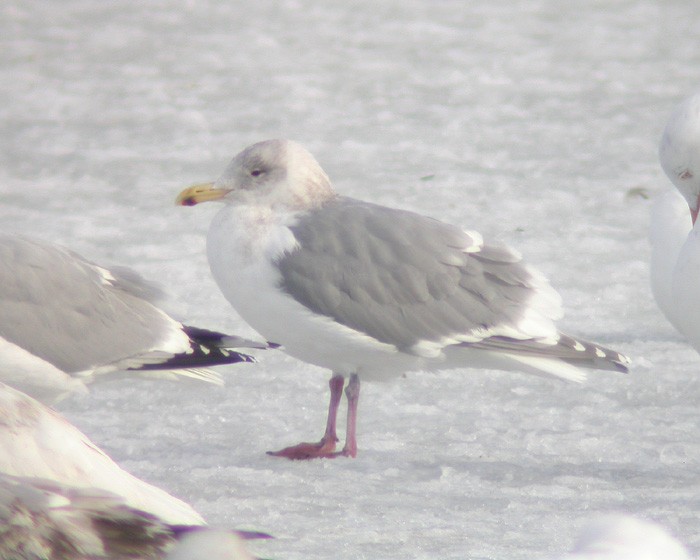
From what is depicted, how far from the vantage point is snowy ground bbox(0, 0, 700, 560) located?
4207mm

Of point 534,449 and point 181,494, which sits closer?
point 181,494

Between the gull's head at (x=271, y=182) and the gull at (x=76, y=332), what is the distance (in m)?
0.48

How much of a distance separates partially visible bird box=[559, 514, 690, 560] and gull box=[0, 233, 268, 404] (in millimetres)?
2365

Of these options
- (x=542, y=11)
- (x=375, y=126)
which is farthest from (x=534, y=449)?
(x=542, y=11)

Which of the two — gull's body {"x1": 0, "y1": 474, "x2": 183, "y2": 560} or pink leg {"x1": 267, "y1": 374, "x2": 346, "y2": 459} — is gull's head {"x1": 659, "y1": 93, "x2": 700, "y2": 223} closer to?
pink leg {"x1": 267, "y1": 374, "x2": 346, "y2": 459}

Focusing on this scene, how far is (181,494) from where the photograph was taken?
13.7 feet

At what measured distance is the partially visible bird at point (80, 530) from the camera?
8.65 feet

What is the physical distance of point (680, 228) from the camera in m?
5.43

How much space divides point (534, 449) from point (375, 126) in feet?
15.4

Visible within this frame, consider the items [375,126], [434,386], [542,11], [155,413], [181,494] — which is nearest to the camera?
[181,494]

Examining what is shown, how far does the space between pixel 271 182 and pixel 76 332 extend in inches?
34.4

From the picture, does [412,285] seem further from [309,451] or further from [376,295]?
[309,451]

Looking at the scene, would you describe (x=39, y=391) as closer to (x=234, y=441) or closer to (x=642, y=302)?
(x=234, y=441)

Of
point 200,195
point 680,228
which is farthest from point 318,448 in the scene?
point 680,228
